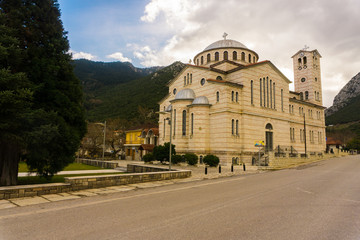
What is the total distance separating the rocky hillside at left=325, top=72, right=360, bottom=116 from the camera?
5576 inches

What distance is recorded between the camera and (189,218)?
5.98 m

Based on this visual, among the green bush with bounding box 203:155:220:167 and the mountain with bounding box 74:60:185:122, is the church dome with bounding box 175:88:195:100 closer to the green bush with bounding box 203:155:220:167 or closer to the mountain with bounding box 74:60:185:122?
the green bush with bounding box 203:155:220:167

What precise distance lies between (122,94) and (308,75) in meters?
69.7

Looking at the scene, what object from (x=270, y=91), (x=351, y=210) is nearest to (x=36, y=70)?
(x=351, y=210)

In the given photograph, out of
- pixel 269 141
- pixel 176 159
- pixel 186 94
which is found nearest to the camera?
pixel 176 159

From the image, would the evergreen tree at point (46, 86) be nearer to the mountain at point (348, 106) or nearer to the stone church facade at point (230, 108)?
the stone church facade at point (230, 108)

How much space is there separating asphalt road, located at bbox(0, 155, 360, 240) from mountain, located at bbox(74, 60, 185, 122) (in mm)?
59759

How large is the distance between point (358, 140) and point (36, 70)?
310 ft

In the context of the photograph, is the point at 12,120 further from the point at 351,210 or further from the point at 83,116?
the point at 351,210

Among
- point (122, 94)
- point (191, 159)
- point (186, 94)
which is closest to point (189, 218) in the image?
point (191, 159)

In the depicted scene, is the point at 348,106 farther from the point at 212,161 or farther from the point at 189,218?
the point at 189,218

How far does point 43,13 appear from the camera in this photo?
38.6 ft

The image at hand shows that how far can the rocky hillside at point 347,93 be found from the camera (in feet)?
465

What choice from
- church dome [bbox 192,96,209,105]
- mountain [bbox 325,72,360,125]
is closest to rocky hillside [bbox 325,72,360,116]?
mountain [bbox 325,72,360,125]
